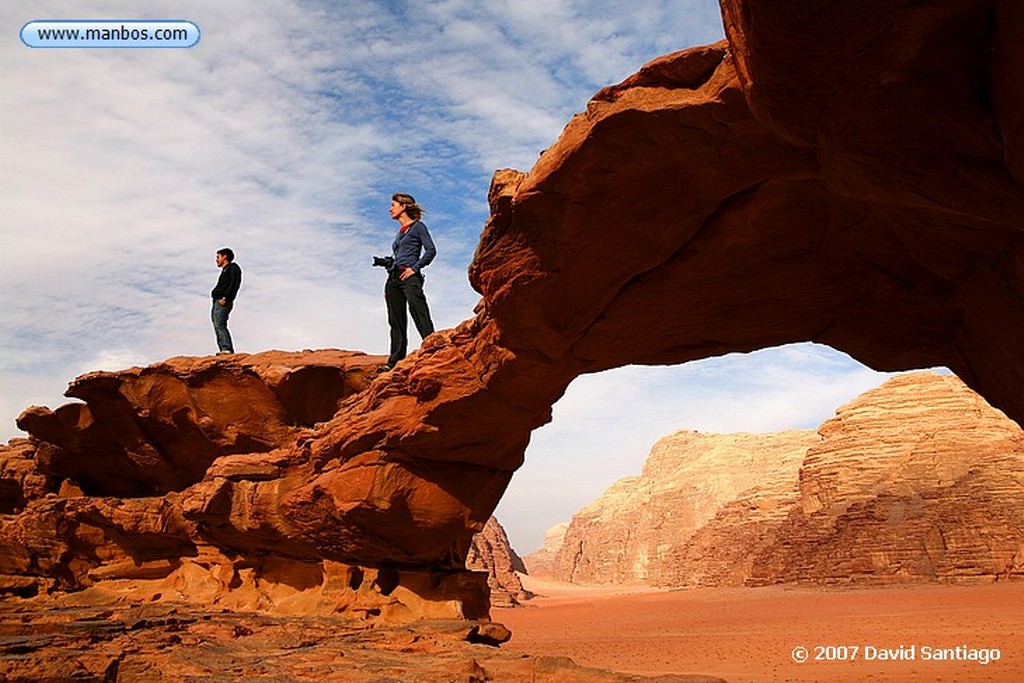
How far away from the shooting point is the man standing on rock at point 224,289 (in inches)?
520

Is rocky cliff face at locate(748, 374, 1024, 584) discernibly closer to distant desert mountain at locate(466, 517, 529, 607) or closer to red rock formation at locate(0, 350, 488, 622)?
distant desert mountain at locate(466, 517, 529, 607)

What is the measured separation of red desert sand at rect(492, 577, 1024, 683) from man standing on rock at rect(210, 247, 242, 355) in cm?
993

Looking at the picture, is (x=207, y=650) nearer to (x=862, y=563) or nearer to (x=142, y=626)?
(x=142, y=626)

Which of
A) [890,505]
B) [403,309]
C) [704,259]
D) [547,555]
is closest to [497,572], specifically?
[890,505]

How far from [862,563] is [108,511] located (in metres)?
33.3

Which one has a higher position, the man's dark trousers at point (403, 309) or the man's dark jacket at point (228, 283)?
the man's dark jacket at point (228, 283)

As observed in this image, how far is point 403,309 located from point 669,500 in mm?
72020

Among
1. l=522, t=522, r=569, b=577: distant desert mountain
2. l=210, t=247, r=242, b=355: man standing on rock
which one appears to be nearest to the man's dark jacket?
l=210, t=247, r=242, b=355: man standing on rock

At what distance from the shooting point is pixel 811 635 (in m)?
18.9

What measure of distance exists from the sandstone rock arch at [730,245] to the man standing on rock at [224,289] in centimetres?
362

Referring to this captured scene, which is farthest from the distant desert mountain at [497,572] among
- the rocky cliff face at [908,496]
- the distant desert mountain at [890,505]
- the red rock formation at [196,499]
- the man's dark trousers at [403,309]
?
the man's dark trousers at [403,309]

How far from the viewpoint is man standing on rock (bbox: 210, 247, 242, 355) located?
520 inches

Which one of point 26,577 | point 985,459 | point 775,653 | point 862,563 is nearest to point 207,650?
point 26,577

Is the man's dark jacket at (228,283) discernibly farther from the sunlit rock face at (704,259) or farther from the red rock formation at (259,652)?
the red rock formation at (259,652)
